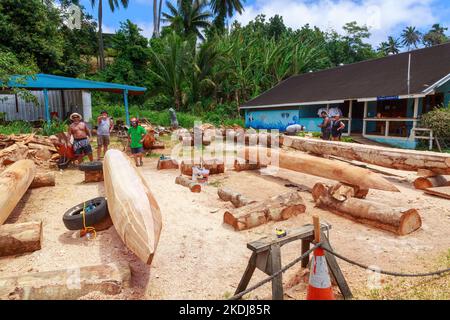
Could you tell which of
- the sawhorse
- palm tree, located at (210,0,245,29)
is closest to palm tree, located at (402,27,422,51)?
palm tree, located at (210,0,245,29)

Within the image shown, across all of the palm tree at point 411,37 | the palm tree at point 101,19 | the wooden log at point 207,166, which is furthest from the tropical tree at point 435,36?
the wooden log at point 207,166

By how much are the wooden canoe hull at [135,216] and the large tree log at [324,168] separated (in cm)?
378

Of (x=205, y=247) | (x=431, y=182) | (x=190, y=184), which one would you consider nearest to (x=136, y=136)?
(x=190, y=184)

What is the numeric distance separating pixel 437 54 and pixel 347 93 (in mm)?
4579

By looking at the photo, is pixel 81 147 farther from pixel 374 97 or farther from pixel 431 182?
pixel 374 97

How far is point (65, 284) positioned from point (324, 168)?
204 inches

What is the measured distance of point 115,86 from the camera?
15.1 m

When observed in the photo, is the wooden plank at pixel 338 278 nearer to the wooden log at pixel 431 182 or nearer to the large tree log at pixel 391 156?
the large tree log at pixel 391 156

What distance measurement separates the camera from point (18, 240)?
3.77 m

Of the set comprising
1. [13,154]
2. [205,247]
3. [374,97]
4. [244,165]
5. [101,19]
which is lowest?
[205,247]

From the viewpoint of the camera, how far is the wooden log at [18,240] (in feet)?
12.3

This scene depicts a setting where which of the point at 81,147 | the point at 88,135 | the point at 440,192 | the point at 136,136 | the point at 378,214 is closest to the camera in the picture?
the point at 378,214

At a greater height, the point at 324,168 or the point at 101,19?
the point at 101,19
